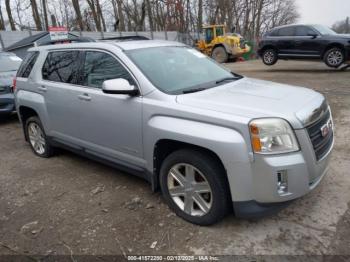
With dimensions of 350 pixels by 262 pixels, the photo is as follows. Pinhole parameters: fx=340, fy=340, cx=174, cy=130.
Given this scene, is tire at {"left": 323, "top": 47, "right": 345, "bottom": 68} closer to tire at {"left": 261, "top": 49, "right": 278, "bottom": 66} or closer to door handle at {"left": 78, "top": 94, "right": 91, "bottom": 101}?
tire at {"left": 261, "top": 49, "right": 278, "bottom": 66}

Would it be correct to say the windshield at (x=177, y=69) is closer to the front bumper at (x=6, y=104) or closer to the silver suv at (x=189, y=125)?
the silver suv at (x=189, y=125)

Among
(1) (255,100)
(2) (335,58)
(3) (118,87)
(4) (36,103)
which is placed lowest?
(2) (335,58)

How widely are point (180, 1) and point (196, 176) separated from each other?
1326 inches

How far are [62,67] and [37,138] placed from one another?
4.73 feet

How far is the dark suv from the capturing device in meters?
12.7

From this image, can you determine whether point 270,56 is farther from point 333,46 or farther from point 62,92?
point 62,92

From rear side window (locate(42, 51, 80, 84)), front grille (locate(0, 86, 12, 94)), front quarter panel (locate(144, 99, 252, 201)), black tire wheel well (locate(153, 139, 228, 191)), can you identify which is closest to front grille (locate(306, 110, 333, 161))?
front quarter panel (locate(144, 99, 252, 201))

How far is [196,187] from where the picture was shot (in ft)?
10.3

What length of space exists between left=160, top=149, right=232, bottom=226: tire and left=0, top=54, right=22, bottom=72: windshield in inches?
276

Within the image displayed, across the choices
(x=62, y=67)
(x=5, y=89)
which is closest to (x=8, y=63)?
(x=5, y=89)

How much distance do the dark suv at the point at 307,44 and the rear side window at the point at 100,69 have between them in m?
11.3

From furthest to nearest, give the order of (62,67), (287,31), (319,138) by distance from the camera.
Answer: (287,31), (62,67), (319,138)

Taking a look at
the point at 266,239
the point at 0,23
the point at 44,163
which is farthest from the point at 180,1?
the point at 266,239

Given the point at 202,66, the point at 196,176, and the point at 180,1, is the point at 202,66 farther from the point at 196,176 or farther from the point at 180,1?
the point at 180,1
